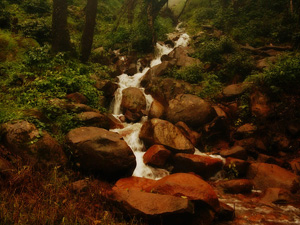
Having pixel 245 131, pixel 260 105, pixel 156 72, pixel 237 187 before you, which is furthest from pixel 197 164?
pixel 156 72

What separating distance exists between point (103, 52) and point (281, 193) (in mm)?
11968

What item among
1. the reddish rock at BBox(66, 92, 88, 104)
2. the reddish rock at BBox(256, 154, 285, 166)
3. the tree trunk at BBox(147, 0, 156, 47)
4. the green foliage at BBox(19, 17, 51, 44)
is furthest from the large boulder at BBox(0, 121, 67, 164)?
the tree trunk at BBox(147, 0, 156, 47)

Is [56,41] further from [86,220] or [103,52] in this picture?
[86,220]

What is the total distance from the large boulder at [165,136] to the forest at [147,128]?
0.05 metres

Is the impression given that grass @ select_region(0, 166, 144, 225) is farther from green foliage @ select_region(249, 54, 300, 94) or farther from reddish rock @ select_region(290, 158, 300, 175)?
green foliage @ select_region(249, 54, 300, 94)

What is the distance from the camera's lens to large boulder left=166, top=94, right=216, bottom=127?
8516 millimetres

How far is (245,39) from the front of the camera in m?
13.7

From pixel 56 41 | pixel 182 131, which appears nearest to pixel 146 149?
pixel 182 131

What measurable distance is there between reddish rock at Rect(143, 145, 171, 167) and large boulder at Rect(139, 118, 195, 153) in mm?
→ 346

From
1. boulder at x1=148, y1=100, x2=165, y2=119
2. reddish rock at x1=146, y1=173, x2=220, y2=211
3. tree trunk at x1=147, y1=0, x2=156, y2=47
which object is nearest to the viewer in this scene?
reddish rock at x1=146, y1=173, x2=220, y2=211

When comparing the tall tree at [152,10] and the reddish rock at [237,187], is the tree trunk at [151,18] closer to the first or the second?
the tall tree at [152,10]

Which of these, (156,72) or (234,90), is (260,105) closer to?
(234,90)

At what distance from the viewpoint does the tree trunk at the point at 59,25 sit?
900 centimetres

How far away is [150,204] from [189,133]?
16.6 feet
